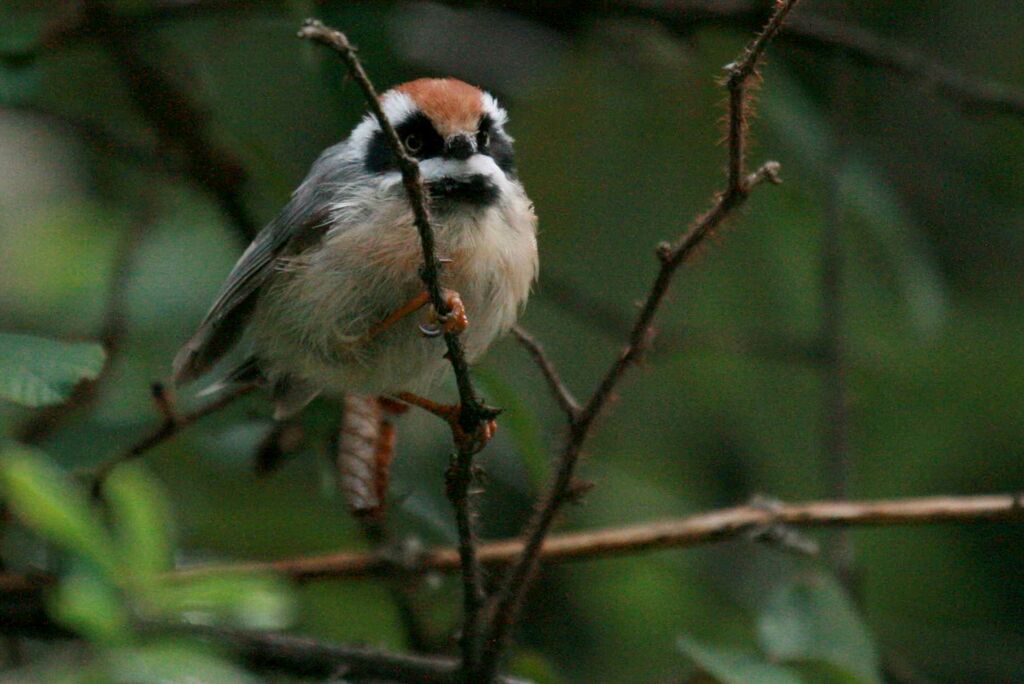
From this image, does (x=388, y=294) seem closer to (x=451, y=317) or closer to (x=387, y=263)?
(x=387, y=263)

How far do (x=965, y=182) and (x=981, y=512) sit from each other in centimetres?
266

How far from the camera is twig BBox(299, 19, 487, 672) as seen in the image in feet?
6.50

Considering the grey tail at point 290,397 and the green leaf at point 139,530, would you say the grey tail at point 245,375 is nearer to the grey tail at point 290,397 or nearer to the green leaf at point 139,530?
the grey tail at point 290,397

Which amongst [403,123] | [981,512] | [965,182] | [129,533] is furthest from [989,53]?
[129,533]

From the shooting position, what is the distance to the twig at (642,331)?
2.10m

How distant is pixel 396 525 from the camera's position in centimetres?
382

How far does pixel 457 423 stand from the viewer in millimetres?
2701

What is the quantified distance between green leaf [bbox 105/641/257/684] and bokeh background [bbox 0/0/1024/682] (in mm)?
1746

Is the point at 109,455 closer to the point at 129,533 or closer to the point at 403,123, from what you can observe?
the point at 403,123

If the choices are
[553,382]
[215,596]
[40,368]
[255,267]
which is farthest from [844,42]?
[215,596]

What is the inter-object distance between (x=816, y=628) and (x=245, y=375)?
1.75 metres

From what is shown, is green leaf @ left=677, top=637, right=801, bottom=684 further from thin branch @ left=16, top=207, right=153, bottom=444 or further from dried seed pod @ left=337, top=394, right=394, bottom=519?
thin branch @ left=16, top=207, right=153, bottom=444

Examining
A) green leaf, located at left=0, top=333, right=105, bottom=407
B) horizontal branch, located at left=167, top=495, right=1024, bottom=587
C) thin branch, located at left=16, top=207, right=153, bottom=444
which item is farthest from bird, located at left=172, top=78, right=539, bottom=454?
green leaf, located at left=0, top=333, right=105, bottom=407

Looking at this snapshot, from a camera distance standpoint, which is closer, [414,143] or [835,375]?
[414,143]
